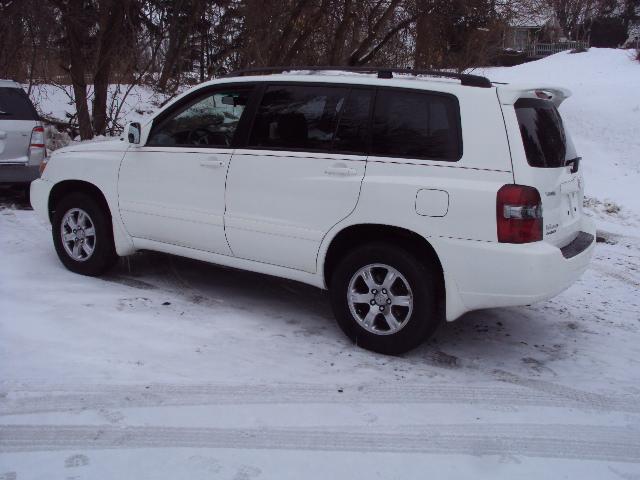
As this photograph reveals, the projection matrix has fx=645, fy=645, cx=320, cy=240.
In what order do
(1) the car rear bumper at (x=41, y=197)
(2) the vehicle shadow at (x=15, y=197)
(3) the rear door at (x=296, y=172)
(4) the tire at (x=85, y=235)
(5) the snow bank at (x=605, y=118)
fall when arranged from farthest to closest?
(5) the snow bank at (x=605, y=118) < (2) the vehicle shadow at (x=15, y=197) < (1) the car rear bumper at (x=41, y=197) < (4) the tire at (x=85, y=235) < (3) the rear door at (x=296, y=172)

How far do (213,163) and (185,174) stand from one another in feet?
1.00

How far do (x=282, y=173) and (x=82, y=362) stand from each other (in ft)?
5.97

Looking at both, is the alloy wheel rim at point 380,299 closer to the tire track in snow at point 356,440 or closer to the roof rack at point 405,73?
the tire track in snow at point 356,440

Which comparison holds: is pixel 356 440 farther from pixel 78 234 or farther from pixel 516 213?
pixel 78 234

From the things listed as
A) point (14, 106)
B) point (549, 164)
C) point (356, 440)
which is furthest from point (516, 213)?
point (14, 106)

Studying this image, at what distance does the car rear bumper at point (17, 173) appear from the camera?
7.98 meters

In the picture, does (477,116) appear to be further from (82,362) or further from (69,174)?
(69,174)

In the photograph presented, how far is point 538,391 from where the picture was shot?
4031 millimetres

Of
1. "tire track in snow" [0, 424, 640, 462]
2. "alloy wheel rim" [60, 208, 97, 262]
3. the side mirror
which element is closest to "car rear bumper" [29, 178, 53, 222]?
"alloy wheel rim" [60, 208, 97, 262]

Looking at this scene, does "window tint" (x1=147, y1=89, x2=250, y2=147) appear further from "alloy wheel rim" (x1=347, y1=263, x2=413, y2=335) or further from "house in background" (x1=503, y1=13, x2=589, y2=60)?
"house in background" (x1=503, y1=13, x2=589, y2=60)

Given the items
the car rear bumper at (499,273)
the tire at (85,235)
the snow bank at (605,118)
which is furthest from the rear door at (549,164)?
the tire at (85,235)

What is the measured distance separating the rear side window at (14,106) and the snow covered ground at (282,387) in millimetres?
3002

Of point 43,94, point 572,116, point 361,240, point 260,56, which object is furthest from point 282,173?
point 572,116

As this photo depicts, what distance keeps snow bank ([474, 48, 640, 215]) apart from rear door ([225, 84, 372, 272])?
10.7 ft
